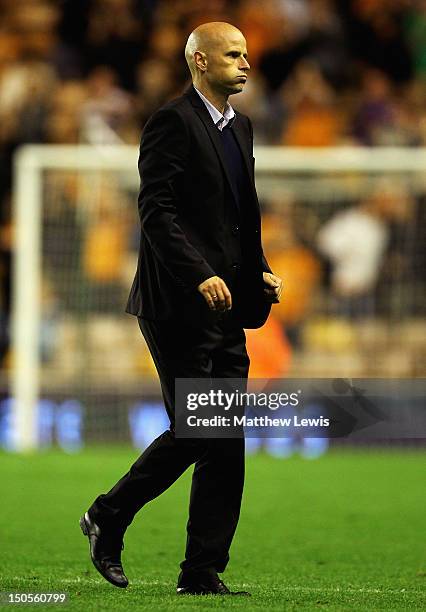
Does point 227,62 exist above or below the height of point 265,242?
above

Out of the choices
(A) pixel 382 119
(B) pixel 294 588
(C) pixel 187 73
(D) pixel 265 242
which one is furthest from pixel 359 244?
(B) pixel 294 588

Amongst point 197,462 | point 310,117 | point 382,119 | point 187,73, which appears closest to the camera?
point 197,462

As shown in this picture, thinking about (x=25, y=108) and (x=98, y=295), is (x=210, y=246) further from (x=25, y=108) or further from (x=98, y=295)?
(x=25, y=108)

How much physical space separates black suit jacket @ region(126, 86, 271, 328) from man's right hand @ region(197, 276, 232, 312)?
1.4 inches

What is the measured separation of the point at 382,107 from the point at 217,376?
9.83 meters

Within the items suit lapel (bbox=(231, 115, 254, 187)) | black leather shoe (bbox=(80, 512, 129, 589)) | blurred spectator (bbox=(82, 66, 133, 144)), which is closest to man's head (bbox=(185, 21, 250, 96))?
suit lapel (bbox=(231, 115, 254, 187))

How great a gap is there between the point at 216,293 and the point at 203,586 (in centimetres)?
104

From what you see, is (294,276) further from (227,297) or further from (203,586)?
(227,297)

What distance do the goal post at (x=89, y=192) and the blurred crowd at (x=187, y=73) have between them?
0.46 meters

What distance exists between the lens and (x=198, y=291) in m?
5.15

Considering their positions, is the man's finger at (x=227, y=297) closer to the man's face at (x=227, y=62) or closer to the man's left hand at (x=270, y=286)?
the man's left hand at (x=270, y=286)

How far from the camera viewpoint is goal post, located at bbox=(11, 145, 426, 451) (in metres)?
13.2

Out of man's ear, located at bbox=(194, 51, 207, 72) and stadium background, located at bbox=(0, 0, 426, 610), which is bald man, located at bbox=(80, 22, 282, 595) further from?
stadium background, located at bbox=(0, 0, 426, 610)

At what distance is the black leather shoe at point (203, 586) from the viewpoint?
17.5 feet
